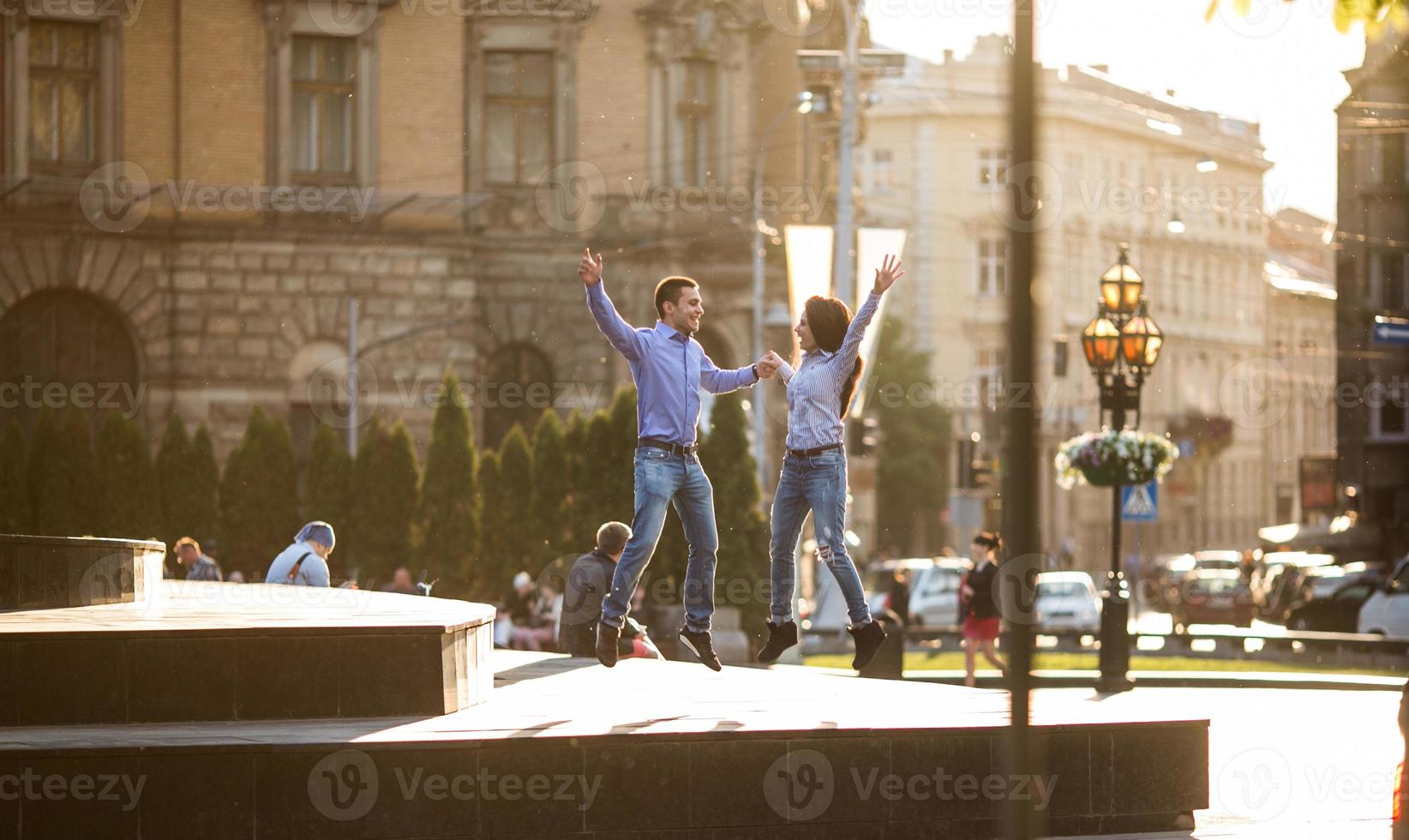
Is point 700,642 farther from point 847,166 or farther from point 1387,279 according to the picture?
point 1387,279

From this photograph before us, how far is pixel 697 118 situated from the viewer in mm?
40188

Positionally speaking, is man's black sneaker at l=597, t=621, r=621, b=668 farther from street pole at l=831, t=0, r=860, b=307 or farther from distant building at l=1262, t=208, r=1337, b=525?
distant building at l=1262, t=208, r=1337, b=525

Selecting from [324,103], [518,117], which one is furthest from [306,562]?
[518,117]

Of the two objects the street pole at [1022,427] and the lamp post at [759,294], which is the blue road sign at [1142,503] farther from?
the street pole at [1022,427]

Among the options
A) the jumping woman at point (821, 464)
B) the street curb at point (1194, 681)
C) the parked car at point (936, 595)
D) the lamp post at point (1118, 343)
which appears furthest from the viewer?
the parked car at point (936, 595)

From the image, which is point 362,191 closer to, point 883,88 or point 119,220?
point 119,220

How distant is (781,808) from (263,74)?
2983 centimetres

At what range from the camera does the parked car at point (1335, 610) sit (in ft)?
122

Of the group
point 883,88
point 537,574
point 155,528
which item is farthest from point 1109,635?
point 883,88

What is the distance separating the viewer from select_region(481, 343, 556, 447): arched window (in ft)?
127

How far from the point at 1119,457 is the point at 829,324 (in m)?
13.8

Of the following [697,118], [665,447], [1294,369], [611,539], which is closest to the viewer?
[665,447]

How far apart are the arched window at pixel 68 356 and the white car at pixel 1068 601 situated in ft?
58.5

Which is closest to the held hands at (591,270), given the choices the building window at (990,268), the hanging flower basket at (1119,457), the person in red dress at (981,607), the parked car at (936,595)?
the person in red dress at (981,607)
